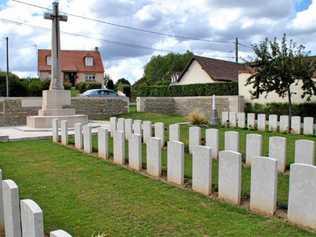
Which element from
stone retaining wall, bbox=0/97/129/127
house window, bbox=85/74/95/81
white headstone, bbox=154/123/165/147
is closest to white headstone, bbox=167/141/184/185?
white headstone, bbox=154/123/165/147

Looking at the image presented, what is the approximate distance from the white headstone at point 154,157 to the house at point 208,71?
27780 mm

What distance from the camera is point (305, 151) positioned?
274 inches

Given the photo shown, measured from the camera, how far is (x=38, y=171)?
24.5ft

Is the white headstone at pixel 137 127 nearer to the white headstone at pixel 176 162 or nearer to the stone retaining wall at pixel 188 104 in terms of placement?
the white headstone at pixel 176 162

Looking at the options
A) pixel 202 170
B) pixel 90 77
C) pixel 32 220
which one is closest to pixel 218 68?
pixel 90 77

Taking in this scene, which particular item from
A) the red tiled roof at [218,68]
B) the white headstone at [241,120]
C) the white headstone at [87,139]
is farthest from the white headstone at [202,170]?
the red tiled roof at [218,68]

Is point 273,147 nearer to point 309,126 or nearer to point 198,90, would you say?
point 309,126

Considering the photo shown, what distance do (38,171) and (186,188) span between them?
10.3 feet

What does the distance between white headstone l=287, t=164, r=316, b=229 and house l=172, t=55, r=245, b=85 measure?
2997 cm

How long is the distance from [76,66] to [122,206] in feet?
177

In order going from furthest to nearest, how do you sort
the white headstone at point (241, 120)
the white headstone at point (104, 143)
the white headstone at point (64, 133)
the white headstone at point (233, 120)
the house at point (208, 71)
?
the house at point (208, 71) < the white headstone at point (233, 120) < the white headstone at point (241, 120) < the white headstone at point (64, 133) < the white headstone at point (104, 143)

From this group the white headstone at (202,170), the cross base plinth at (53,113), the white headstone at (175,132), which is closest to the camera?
the white headstone at (202,170)

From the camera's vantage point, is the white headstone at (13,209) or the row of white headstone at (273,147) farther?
the row of white headstone at (273,147)

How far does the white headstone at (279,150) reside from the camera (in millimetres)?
7336
